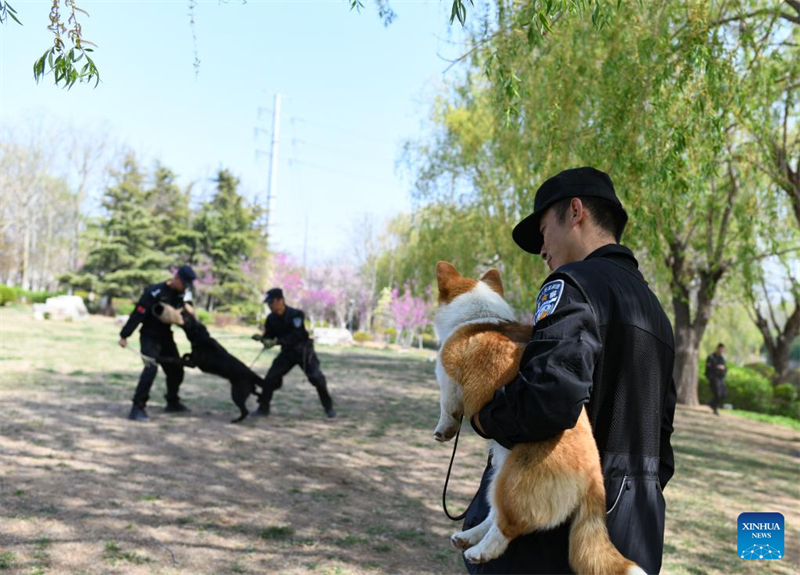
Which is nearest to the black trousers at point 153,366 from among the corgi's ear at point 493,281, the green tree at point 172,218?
the corgi's ear at point 493,281

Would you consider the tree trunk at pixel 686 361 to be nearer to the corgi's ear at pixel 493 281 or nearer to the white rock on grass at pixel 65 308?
the corgi's ear at pixel 493 281

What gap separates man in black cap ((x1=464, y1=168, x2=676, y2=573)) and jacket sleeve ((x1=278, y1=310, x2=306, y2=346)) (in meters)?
8.36

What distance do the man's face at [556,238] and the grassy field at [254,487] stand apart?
11.4ft

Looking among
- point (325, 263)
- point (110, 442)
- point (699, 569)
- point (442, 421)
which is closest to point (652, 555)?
point (442, 421)

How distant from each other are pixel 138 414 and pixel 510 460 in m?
8.57

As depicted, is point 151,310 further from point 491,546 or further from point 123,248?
point 123,248

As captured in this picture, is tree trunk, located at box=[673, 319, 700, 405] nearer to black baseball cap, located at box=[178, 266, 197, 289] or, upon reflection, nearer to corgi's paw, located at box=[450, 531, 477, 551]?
black baseball cap, located at box=[178, 266, 197, 289]

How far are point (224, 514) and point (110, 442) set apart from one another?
289 centimetres

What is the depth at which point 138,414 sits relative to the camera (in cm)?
922

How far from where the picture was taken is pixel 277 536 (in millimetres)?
5242

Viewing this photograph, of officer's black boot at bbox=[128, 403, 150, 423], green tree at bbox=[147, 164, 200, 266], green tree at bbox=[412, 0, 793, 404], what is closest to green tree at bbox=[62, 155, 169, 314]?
green tree at bbox=[147, 164, 200, 266]

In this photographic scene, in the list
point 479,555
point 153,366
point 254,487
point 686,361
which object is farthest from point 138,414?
point 686,361

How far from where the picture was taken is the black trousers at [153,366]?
903 centimetres

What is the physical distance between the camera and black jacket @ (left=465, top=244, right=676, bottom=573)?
5.34 ft
